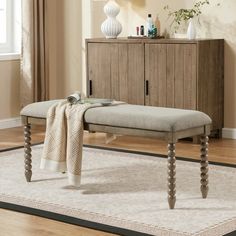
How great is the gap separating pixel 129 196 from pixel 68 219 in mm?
633

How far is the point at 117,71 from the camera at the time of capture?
7.14m

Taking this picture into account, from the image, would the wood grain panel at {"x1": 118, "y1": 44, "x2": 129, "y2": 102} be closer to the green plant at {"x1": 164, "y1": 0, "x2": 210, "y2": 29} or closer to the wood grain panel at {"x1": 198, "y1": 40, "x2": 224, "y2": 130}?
the green plant at {"x1": 164, "y1": 0, "x2": 210, "y2": 29}

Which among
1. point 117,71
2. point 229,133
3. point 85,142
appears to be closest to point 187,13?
point 117,71

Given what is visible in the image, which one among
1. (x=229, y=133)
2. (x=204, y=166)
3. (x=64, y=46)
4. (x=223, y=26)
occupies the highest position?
(x=223, y=26)

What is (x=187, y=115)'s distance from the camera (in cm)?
452

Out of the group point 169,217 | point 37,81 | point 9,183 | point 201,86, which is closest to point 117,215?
point 169,217

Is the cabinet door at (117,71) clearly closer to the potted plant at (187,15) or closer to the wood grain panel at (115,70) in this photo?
the wood grain panel at (115,70)

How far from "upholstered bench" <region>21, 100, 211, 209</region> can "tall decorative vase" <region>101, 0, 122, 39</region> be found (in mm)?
2427

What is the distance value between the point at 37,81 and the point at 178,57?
175 centimetres

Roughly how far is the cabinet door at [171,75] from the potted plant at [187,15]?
216 mm

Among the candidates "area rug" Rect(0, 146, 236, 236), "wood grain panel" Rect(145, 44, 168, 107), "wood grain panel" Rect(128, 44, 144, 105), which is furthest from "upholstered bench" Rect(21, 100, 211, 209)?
"wood grain panel" Rect(128, 44, 144, 105)

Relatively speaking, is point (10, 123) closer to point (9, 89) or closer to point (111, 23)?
point (9, 89)

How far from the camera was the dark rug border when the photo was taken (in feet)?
13.0

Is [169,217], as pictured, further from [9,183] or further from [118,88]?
[118,88]
